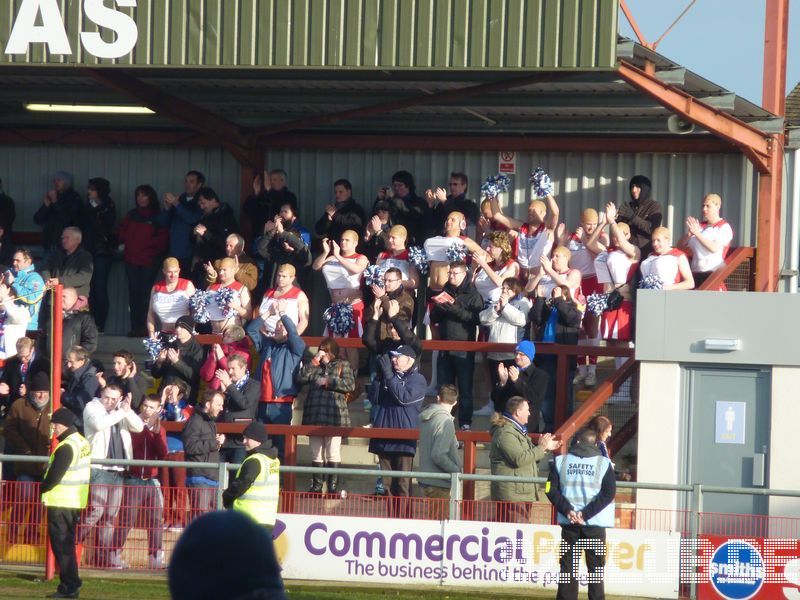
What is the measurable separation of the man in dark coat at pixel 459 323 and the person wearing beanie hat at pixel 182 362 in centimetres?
253

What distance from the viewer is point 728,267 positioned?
14.6 meters

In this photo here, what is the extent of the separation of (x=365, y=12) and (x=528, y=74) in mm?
1781

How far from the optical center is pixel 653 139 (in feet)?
55.8

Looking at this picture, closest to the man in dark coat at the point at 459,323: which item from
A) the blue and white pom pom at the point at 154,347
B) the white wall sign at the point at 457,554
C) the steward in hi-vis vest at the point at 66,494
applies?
the white wall sign at the point at 457,554

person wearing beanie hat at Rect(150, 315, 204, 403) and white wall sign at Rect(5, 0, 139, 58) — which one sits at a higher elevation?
white wall sign at Rect(5, 0, 139, 58)

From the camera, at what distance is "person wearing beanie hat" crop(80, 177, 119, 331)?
1720 centimetres

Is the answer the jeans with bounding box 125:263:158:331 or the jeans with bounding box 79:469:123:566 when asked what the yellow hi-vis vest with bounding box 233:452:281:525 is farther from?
the jeans with bounding box 125:263:158:331

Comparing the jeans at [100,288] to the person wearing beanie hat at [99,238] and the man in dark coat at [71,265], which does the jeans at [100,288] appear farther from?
the man in dark coat at [71,265]

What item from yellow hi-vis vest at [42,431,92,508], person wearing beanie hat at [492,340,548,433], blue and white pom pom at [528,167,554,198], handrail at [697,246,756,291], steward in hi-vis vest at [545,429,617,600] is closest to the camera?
steward in hi-vis vest at [545,429,617,600]

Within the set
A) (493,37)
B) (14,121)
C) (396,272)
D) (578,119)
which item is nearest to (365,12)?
(493,37)

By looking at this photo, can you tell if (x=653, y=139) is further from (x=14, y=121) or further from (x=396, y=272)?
(x=14, y=121)

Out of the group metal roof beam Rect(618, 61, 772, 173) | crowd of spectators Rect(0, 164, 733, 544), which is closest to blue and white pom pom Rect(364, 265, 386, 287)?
crowd of spectators Rect(0, 164, 733, 544)

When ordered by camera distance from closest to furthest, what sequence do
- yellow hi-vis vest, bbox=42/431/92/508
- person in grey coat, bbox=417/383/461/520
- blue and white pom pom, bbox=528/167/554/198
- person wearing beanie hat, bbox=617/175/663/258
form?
yellow hi-vis vest, bbox=42/431/92/508
person in grey coat, bbox=417/383/461/520
person wearing beanie hat, bbox=617/175/663/258
blue and white pom pom, bbox=528/167/554/198

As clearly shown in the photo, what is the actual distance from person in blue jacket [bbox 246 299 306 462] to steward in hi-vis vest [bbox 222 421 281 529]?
3.03 m
